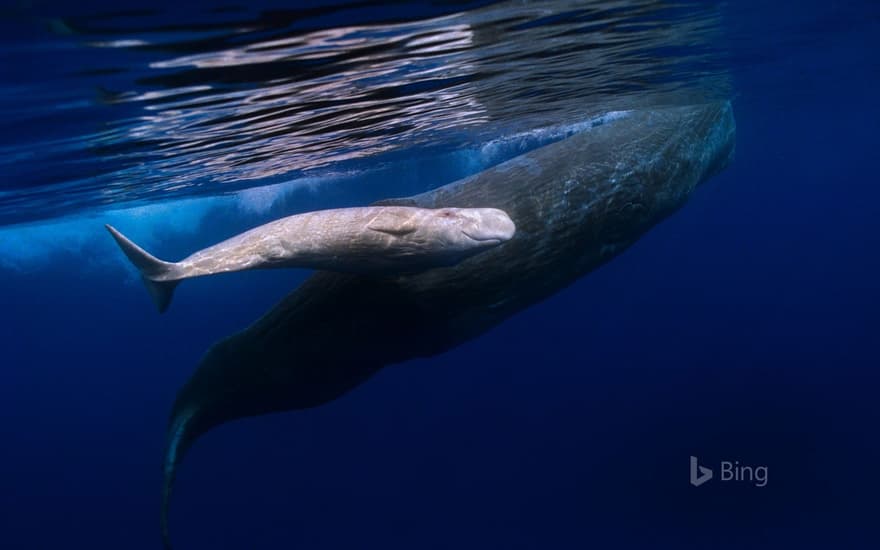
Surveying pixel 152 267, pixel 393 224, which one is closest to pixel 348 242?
pixel 393 224

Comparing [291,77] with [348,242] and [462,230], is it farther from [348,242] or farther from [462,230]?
[462,230]

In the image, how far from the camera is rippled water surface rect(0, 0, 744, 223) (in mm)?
7004

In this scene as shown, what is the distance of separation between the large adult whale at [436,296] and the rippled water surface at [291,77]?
2.61 meters

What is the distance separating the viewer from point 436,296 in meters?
6.84

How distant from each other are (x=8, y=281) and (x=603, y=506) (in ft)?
181

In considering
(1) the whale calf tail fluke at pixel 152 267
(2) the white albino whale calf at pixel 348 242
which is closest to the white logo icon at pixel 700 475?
(2) the white albino whale calf at pixel 348 242

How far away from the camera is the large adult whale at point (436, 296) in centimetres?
693

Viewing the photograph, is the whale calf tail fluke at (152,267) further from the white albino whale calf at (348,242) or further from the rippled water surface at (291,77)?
the rippled water surface at (291,77)

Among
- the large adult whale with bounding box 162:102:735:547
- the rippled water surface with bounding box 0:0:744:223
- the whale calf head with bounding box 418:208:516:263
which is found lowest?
the large adult whale with bounding box 162:102:735:547

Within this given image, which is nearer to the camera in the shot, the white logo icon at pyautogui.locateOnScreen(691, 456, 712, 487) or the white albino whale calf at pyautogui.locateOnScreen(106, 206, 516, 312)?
the white albino whale calf at pyautogui.locateOnScreen(106, 206, 516, 312)

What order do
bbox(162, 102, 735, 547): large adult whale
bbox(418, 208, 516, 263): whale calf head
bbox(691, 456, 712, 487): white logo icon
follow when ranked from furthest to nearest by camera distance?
bbox(691, 456, 712, 487): white logo icon < bbox(162, 102, 735, 547): large adult whale < bbox(418, 208, 516, 263): whale calf head

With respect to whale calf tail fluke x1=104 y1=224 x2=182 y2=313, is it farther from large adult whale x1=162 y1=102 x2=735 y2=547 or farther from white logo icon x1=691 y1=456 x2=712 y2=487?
white logo icon x1=691 y1=456 x2=712 y2=487

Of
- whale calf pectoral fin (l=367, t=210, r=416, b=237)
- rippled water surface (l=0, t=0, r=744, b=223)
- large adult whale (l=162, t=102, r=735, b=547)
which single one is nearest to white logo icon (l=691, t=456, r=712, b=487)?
rippled water surface (l=0, t=0, r=744, b=223)

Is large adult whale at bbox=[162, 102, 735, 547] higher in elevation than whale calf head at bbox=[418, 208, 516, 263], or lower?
lower
